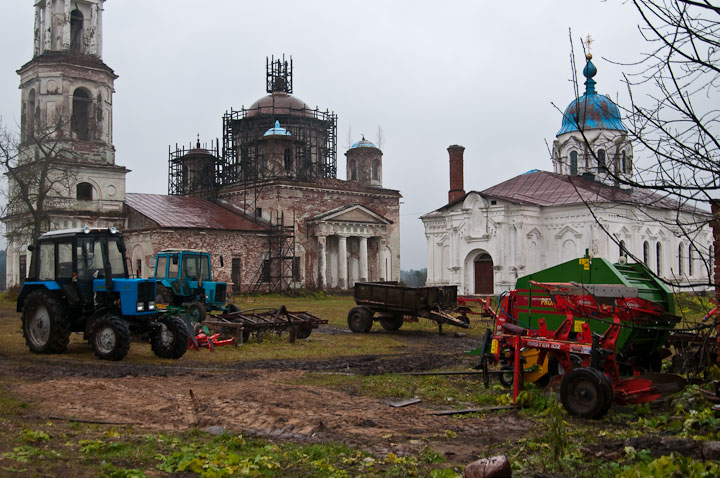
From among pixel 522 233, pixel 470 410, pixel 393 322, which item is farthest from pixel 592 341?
pixel 522 233

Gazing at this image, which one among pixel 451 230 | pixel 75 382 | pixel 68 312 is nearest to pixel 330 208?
pixel 451 230

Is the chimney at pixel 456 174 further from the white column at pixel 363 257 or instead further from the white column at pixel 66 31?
the white column at pixel 66 31

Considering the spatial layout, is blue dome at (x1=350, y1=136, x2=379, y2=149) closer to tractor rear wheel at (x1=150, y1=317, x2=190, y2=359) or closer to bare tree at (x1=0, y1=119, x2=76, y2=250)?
bare tree at (x1=0, y1=119, x2=76, y2=250)

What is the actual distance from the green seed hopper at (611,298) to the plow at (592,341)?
0.6 inches

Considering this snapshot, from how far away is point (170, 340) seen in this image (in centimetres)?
1333

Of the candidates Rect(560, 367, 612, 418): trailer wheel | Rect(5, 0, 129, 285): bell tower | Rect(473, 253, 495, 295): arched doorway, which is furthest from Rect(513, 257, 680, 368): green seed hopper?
Rect(5, 0, 129, 285): bell tower

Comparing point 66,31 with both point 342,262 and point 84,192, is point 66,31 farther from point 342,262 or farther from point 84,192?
point 342,262

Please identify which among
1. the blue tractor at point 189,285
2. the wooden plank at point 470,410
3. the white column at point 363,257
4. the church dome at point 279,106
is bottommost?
the wooden plank at point 470,410

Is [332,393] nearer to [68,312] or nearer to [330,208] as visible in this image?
[68,312]

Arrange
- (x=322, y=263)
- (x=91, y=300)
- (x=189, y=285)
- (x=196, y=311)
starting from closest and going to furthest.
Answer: (x=91, y=300), (x=196, y=311), (x=189, y=285), (x=322, y=263)

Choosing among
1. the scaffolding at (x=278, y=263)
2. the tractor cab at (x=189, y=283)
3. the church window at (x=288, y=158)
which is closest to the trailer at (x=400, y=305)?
the tractor cab at (x=189, y=283)

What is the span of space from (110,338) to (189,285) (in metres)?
5.56

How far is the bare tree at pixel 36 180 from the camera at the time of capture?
1214 inches

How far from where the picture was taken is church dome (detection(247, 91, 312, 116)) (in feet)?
169
